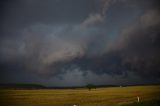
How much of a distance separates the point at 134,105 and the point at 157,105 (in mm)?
3640

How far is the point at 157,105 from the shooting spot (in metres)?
28.2

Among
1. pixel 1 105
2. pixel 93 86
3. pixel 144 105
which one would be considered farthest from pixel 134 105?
pixel 93 86

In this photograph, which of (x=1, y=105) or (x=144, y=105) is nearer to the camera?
(x=144, y=105)

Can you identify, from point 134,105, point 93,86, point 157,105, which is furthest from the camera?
point 93,86

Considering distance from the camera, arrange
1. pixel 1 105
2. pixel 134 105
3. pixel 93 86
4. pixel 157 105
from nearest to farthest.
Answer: pixel 157 105 → pixel 134 105 → pixel 1 105 → pixel 93 86

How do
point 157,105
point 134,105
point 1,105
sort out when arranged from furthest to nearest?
1. point 1,105
2. point 134,105
3. point 157,105

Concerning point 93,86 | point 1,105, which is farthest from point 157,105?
point 93,86

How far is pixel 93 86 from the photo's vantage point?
185 m

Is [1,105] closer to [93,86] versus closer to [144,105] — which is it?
[144,105]

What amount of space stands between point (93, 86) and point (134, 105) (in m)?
154

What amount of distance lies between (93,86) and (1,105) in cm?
13904

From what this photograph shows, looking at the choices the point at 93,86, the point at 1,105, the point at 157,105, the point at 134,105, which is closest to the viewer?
the point at 157,105

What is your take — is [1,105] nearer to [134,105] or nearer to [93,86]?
[134,105]

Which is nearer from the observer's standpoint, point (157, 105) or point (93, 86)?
point (157, 105)
